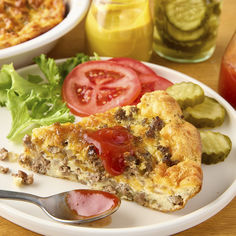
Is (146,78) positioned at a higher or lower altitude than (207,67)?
higher

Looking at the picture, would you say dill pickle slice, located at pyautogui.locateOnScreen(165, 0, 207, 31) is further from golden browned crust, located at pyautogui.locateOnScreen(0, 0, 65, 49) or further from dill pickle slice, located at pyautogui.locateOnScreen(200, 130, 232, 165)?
dill pickle slice, located at pyautogui.locateOnScreen(200, 130, 232, 165)

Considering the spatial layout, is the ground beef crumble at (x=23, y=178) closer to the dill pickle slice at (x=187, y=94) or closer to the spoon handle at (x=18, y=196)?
the spoon handle at (x=18, y=196)

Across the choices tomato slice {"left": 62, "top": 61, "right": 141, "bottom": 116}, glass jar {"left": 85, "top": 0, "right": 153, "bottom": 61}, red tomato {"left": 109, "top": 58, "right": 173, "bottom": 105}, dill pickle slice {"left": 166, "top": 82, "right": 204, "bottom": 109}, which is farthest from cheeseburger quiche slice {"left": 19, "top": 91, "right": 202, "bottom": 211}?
glass jar {"left": 85, "top": 0, "right": 153, "bottom": 61}

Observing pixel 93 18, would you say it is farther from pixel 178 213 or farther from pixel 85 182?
pixel 178 213

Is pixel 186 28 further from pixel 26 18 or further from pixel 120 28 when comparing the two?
pixel 26 18

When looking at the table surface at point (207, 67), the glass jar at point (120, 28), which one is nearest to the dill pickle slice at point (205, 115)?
the table surface at point (207, 67)

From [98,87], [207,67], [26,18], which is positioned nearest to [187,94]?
[98,87]

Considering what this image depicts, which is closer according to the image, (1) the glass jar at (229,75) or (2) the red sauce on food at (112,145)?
(2) the red sauce on food at (112,145)
